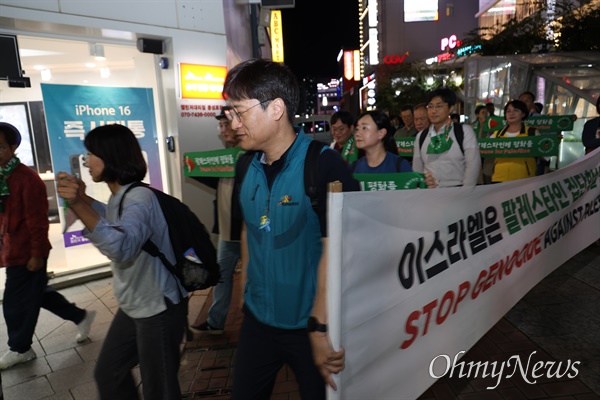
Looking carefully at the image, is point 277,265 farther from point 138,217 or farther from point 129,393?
point 129,393

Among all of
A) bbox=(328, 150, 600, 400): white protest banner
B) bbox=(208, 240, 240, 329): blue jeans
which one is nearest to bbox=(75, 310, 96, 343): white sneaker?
bbox=(208, 240, 240, 329): blue jeans

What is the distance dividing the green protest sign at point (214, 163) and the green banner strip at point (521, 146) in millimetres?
3571

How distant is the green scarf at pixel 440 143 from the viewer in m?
4.57

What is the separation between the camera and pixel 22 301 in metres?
3.71

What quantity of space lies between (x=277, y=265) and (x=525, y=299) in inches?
150

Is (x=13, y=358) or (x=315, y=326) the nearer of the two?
(x=315, y=326)

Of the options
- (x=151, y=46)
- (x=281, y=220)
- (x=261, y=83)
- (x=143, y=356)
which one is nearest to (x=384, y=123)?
(x=261, y=83)

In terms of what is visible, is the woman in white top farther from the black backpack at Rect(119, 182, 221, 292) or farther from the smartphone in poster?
the smartphone in poster

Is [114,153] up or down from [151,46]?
down

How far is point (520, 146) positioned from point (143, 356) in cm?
517

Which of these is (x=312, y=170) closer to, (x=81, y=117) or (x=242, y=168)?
(x=242, y=168)

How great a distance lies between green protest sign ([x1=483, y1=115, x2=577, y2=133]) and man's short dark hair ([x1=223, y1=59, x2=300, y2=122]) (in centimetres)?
786

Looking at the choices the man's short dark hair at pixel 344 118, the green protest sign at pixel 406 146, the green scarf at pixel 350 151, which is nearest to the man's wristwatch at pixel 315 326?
the green scarf at pixel 350 151

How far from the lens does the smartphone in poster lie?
5.79 m
